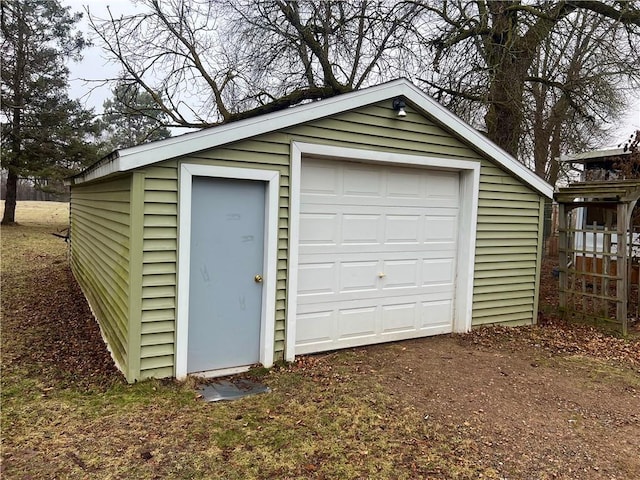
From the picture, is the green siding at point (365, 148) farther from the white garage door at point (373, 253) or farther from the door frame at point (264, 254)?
the white garage door at point (373, 253)

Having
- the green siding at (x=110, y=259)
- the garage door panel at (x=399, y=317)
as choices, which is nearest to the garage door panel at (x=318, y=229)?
the garage door panel at (x=399, y=317)

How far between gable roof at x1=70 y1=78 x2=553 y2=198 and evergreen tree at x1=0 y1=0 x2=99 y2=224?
13.3 m

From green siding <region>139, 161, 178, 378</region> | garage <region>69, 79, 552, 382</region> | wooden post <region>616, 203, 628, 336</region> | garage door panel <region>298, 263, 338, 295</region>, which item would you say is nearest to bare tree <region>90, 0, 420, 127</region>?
garage <region>69, 79, 552, 382</region>

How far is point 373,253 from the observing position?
5383 mm

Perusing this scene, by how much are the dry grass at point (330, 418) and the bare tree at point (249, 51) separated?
648 centimetres

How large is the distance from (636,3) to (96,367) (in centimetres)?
1056

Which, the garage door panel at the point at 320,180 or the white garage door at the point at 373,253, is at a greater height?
the garage door panel at the point at 320,180

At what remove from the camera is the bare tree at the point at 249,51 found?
9555 millimetres

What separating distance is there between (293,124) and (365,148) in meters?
0.97

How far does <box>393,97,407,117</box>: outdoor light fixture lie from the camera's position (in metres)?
5.11

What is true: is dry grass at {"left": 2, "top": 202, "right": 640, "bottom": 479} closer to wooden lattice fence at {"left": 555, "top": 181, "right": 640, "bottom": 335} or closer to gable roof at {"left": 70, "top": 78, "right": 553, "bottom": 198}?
wooden lattice fence at {"left": 555, "top": 181, "right": 640, "bottom": 335}

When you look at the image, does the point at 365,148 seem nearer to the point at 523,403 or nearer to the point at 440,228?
the point at 440,228

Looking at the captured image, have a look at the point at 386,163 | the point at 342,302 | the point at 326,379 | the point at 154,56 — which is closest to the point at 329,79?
the point at 154,56

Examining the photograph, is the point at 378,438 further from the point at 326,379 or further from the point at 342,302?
the point at 342,302
